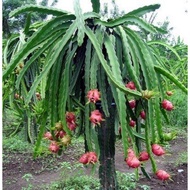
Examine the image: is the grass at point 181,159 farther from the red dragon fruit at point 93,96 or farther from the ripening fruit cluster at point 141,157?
the red dragon fruit at point 93,96

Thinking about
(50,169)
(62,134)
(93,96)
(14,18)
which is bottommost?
(50,169)

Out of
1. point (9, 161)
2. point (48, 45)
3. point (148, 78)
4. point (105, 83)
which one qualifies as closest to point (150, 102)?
point (148, 78)

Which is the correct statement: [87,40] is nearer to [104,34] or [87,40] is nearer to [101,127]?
[104,34]

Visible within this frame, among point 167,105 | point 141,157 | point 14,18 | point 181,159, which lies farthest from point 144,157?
point 14,18

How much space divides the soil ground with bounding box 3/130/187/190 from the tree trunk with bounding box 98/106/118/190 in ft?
3.27

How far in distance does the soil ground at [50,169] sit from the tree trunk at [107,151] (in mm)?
998

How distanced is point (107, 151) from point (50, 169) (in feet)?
5.24

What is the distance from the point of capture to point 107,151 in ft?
4.62

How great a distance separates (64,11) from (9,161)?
6.88 feet

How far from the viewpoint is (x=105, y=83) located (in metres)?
1.25

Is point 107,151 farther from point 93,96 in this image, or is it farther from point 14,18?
point 14,18

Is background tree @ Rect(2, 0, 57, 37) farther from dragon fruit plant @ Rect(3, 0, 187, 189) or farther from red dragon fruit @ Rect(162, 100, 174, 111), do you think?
red dragon fruit @ Rect(162, 100, 174, 111)

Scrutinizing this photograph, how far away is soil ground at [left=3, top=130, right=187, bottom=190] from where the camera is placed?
2.56m

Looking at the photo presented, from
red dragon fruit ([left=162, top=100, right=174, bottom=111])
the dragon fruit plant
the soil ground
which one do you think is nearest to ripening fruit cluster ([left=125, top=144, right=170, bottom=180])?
the dragon fruit plant
